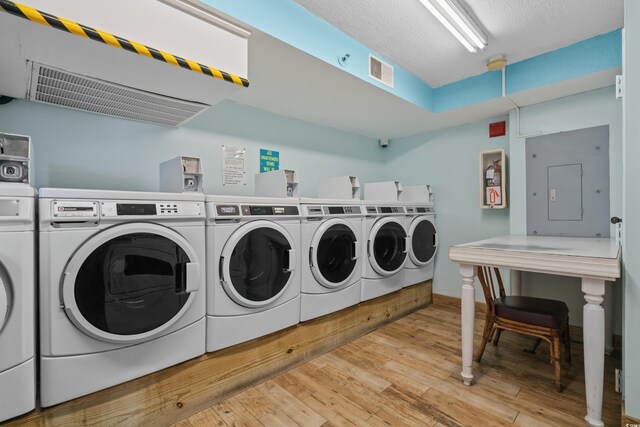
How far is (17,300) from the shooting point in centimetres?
115

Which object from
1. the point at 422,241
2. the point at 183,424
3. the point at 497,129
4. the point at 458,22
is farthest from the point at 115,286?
the point at 497,129

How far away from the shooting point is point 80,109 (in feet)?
6.48

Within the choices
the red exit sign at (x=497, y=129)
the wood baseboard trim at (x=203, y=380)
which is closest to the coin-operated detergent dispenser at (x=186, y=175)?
the wood baseboard trim at (x=203, y=380)

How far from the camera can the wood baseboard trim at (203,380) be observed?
4.38 feet

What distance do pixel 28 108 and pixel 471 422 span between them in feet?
10.3

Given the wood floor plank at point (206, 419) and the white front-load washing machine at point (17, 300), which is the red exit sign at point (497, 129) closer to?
the wood floor plank at point (206, 419)

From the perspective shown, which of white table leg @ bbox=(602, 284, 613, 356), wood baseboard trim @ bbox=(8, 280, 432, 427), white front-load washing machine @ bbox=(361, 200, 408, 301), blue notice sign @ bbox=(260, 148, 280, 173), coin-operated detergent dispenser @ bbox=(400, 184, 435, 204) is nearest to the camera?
wood baseboard trim @ bbox=(8, 280, 432, 427)

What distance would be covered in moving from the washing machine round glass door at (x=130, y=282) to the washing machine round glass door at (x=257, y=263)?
20cm

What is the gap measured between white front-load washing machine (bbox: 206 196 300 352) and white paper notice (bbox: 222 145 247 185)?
0.89 meters

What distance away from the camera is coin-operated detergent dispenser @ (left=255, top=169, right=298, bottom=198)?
225cm

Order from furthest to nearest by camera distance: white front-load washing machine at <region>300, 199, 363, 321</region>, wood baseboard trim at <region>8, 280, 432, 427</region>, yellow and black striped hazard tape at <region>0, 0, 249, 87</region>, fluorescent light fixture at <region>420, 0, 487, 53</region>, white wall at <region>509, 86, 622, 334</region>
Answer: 1. white wall at <region>509, 86, 622, 334</region>
2. white front-load washing machine at <region>300, 199, 363, 321</region>
3. fluorescent light fixture at <region>420, 0, 487, 53</region>
4. wood baseboard trim at <region>8, 280, 432, 427</region>
5. yellow and black striped hazard tape at <region>0, 0, 249, 87</region>

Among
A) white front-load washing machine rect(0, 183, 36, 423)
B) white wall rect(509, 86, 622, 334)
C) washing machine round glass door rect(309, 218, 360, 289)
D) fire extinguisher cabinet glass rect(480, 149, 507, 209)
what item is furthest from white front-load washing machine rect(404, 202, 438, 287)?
white front-load washing machine rect(0, 183, 36, 423)

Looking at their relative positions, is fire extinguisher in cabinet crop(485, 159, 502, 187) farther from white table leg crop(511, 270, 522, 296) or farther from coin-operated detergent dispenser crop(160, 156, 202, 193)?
coin-operated detergent dispenser crop(160, 156, 202, 193)

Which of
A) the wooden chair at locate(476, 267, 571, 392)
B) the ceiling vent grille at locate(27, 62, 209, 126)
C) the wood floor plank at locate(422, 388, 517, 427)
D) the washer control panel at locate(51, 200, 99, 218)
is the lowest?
the wood floor plank at locate(422, 388, 517, 427)
